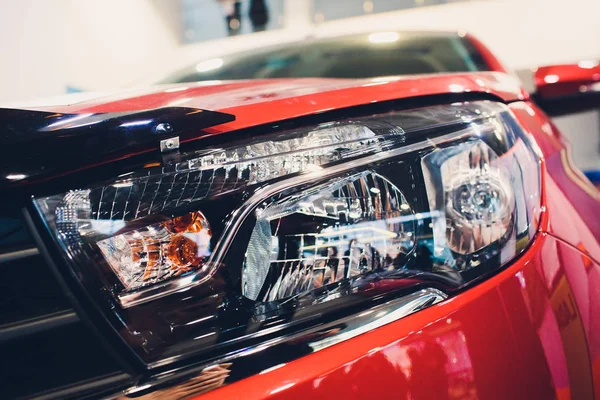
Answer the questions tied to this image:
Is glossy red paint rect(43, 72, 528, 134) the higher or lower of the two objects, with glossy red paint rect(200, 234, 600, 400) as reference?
higher

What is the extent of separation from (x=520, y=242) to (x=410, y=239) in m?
0.16

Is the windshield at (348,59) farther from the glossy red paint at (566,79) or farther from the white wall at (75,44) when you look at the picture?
the white wall at (75,44)

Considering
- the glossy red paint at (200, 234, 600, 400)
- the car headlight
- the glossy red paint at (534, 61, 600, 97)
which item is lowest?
the glossy red paint at (200, 234, 600, 400)

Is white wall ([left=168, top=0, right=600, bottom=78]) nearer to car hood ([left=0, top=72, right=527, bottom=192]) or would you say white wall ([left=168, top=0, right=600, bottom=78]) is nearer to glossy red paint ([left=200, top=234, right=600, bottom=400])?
car hood ([left=0, top=72, right=527, bottom=192])

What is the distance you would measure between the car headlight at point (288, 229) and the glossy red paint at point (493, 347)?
1.5 inches

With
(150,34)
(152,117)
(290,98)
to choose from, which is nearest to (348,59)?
(290,98)

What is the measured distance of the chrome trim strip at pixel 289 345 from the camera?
55 centimetres

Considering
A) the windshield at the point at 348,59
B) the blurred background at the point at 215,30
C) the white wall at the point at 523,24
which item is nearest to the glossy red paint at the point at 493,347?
the windshield at the point at 348,59

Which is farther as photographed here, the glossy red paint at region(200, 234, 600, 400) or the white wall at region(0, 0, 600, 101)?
the white wall at region(0, 0, 600, 101)

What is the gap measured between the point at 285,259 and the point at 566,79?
1.37 meters

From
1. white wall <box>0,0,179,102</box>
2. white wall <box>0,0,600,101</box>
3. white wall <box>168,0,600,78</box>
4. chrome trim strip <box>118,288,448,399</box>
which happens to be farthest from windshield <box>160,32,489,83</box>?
white wall <box>168,0,600,78</box>

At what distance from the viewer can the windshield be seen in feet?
6.26

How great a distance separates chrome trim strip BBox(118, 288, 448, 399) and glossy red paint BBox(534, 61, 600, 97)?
1236 mm

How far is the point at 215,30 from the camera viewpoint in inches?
249
